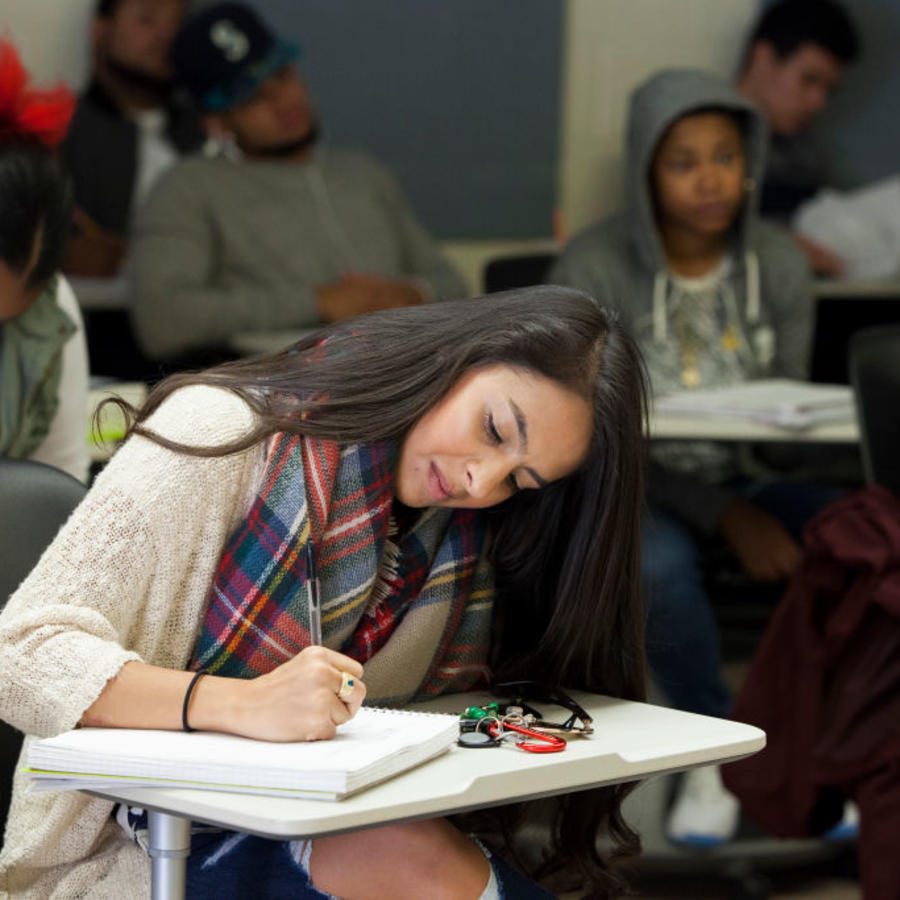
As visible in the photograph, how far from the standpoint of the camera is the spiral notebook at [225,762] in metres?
1.12

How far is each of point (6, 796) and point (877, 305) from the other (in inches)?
133

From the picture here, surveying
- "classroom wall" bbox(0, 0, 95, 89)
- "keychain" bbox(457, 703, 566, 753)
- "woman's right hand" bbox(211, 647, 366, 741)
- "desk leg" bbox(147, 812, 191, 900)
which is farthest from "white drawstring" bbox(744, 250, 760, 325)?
"desk leg" bbox(147, 812, 191, 900)

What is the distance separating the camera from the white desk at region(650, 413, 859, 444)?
268 cm

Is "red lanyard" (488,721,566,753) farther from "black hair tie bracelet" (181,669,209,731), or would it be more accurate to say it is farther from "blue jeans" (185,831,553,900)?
"black hair tie bracelet" (181,669,209,731)

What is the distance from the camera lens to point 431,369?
1534mm

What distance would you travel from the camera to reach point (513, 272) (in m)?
3.38

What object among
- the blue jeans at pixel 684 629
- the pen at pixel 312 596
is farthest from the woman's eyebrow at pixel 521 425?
the blue jeans at pixel 684 629

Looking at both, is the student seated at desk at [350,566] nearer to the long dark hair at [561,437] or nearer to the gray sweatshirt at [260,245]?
the long dark hair at [561,437]

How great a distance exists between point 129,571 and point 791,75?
385cm

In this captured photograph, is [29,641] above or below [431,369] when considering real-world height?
below

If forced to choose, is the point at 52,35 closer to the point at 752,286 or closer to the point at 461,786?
the point at 752,286

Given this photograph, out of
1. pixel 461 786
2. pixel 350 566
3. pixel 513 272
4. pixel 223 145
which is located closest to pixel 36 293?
pixel 350 566

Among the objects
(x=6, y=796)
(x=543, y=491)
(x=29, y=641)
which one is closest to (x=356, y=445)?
(x=543, y=491)

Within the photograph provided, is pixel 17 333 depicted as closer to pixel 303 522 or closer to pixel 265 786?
pixel 303 522
